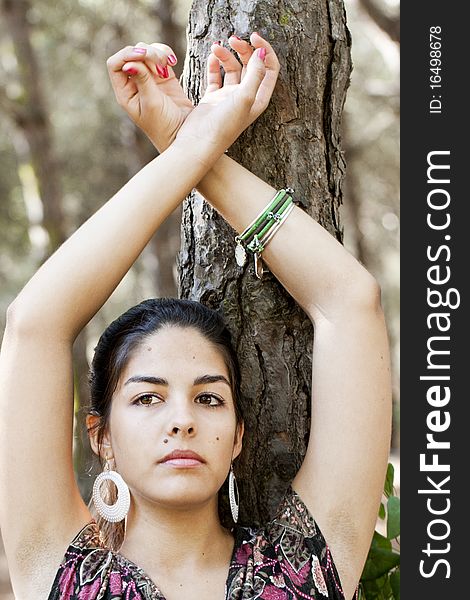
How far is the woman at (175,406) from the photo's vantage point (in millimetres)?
2170

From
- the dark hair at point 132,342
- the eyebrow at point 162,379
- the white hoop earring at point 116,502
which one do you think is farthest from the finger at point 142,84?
the white hoop earring at point 116,502

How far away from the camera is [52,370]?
2.21 meters

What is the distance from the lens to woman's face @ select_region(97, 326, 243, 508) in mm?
2168

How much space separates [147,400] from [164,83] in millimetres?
894

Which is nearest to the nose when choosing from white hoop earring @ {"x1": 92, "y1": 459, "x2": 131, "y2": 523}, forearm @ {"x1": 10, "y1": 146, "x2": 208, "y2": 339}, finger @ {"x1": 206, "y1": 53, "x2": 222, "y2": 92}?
white hoop earring @ {"x1": 92, "y1": 459, "x2": 131, "y2": 523}

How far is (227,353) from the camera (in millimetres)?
2447

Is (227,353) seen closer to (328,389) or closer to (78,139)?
(328,389)

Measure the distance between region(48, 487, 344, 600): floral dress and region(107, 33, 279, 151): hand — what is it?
1038mm

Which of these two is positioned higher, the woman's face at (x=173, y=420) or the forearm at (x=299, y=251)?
the forearm at (x=299, y=251)

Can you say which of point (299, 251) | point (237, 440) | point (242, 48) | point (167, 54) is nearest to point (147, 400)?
point (237, 440)

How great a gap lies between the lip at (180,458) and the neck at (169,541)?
17cm

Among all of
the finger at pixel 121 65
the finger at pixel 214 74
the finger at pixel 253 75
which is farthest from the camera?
the finger at pixel 214 74

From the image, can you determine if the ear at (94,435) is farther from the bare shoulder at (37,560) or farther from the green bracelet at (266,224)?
the green bracelet at (266,224)

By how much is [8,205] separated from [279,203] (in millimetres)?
13458
